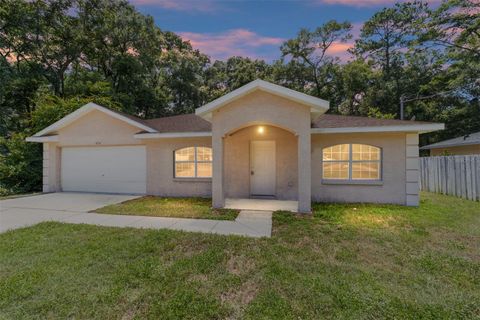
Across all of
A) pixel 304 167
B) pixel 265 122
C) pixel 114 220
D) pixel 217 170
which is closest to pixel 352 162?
pixel 304 167

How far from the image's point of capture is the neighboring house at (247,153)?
7.11m

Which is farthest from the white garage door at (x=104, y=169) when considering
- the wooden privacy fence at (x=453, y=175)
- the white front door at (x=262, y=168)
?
the wooden privacy fence at (x=453, y=175)

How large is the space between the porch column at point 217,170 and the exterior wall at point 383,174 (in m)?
3.51

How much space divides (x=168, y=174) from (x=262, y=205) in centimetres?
427

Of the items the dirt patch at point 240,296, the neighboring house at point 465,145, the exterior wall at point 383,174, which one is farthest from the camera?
the neighboring house at point 465,145

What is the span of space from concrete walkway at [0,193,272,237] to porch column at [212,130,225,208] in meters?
0.90

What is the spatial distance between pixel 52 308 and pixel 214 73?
2802 cm

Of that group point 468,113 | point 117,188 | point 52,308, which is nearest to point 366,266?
point 52,308

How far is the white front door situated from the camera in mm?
9383

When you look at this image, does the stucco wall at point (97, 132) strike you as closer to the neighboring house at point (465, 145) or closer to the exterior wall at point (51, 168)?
the exterior wall at point (51, 168)

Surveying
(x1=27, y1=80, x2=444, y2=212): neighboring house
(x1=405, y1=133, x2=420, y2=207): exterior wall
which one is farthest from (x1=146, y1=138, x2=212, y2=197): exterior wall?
(x1=405, y1=133, x2=420, y2=207): exterior wall

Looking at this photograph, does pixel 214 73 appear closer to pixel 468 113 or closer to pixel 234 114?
pixel 234 114

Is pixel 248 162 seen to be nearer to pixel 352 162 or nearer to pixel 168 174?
pixel 168 174

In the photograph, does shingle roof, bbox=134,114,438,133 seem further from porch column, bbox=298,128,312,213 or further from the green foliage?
the green foliage
